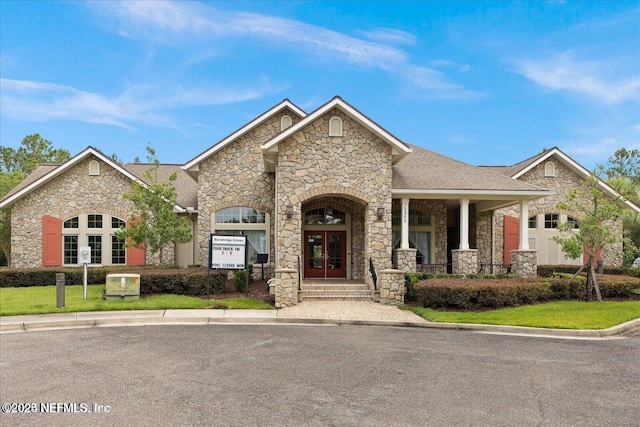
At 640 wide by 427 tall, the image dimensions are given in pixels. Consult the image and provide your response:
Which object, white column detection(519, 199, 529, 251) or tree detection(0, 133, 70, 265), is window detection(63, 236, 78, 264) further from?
tree detection(0, 133, 70, 265)

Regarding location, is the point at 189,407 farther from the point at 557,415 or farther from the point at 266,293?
the point at 266,293

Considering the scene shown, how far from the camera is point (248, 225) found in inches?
829

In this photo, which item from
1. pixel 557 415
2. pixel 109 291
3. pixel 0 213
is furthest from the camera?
pixel 0 213

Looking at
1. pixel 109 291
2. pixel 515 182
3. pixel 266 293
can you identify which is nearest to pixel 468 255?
pixel 515 182

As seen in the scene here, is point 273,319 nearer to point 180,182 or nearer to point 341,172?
point 341,172

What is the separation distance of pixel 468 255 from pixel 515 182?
3.74 metres

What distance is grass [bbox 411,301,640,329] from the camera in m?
11.9

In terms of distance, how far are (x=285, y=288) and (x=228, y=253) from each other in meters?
2.72

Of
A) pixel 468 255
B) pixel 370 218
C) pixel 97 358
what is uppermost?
pixel 370 218

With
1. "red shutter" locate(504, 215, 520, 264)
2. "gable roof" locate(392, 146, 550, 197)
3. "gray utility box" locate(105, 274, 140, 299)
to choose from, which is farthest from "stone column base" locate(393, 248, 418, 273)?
"gray utility box" locate(105, 274, 140, 299)

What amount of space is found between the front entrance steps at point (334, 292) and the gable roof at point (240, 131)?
7.17 metres

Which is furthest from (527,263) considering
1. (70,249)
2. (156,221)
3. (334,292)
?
(70,249)

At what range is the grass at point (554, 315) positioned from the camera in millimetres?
11906

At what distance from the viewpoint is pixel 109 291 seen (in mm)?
15250
